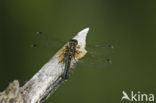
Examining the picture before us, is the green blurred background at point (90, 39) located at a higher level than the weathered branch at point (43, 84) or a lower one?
higher

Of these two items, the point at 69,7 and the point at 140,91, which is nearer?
the point at 140,91

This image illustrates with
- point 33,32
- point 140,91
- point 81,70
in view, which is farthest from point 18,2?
point 140,91

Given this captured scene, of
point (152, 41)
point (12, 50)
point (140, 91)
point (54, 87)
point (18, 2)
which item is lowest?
point (54, 87)

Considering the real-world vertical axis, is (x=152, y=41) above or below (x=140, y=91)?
above

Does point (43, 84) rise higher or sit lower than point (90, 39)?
lower

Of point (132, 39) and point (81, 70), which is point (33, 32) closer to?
point (81, 70)

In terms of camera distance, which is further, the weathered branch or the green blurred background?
the green blurred background

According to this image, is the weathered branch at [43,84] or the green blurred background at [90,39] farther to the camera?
the green blurred background at [90,39]

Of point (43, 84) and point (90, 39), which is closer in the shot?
point (43, 84)
